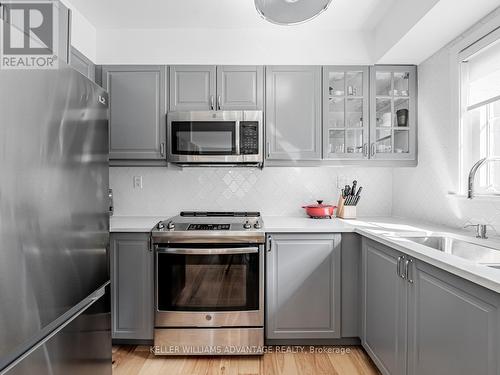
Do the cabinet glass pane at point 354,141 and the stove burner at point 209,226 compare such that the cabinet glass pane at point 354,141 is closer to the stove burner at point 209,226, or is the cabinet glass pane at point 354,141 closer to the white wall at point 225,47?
the white wall at point 225,47

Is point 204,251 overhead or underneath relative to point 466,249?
underneath

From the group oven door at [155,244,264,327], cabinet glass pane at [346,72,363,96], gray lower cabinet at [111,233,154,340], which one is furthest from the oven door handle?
cabinet glass pane at [346,72,363,96]

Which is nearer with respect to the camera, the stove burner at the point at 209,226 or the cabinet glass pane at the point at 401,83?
the stove burner at the point at 209,226

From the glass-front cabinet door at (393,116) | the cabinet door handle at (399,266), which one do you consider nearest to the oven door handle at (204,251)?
the cabinet door handle at (399,266)

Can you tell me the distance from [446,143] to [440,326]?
1418 millimetres

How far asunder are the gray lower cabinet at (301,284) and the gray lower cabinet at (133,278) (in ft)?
2.81

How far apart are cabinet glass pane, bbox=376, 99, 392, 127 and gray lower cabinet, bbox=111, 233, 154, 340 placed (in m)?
2.05

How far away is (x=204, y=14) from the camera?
2418 millimetres

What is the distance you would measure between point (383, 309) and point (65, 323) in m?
1.67

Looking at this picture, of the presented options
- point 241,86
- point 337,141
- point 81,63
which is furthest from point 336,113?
point 81,63

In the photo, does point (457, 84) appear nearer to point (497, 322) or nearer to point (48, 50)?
point (497, 322)

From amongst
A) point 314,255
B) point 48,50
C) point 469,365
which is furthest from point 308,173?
point 48,50

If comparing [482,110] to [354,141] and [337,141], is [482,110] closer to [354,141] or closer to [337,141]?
[354,141]

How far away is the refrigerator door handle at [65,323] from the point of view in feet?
3.01
